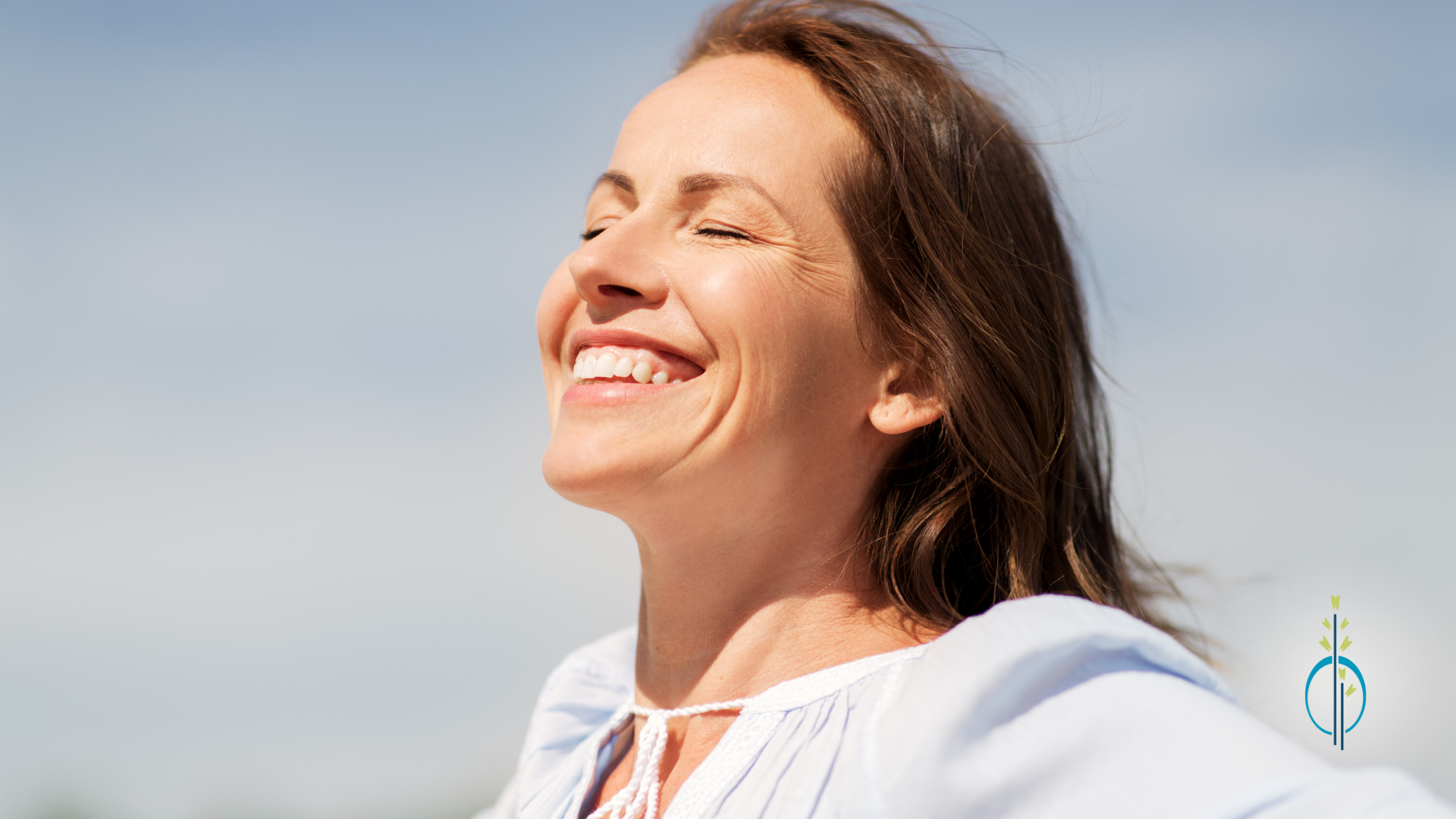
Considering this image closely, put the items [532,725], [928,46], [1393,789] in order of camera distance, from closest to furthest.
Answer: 1. [1393,789]
2. [928,46]
3. [532,725]

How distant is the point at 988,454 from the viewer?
2160 mm

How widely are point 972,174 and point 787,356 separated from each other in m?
0.64

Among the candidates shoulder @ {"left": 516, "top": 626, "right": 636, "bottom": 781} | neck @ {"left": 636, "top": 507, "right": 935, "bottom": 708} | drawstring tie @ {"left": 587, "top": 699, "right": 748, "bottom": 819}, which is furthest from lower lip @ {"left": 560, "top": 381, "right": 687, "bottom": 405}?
shoulder @ {"left": 516, "top": 626, "right": 636, "bottom": 781}

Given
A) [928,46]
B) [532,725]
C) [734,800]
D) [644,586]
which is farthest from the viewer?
[532,725]

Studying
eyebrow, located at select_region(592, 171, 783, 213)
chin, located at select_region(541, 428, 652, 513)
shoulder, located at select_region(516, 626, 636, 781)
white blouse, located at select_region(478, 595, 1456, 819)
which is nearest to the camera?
white blouse, located at select_region(478, 595, 1456, 819)

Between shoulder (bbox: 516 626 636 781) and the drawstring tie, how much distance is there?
0.49 m

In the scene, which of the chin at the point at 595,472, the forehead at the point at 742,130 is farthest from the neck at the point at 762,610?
the forehead at the point at 742,130

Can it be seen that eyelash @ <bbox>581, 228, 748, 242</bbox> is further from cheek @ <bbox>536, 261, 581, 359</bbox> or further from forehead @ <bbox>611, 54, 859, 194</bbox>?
cheek @ <bbox>536, 261, 581, 359</bbox>

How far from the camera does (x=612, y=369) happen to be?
6.79 feet

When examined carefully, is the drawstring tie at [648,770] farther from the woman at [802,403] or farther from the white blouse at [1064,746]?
the white blouse at [1064,746]

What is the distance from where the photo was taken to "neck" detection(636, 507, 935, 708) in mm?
2059

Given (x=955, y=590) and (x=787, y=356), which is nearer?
(x=787, y=356)

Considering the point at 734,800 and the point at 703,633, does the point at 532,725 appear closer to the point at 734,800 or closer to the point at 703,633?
the point at 703,633

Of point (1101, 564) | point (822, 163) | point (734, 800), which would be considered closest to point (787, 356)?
point (822, 163)
